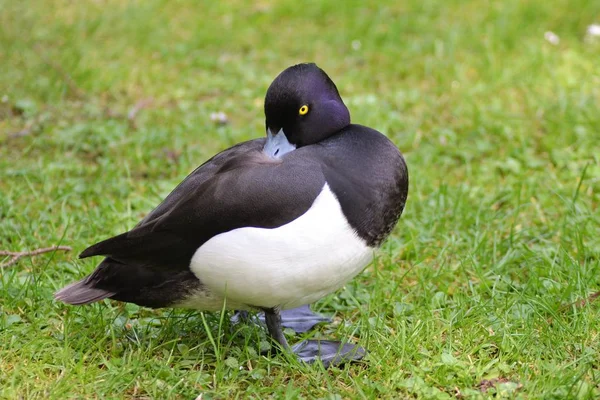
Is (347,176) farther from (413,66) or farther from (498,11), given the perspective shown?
(498,11)

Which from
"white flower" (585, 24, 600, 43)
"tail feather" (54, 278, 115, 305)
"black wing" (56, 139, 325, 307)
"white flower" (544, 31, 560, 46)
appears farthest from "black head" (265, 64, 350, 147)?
"white flower" (585, 24, 600, 43)

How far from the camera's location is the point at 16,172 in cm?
454

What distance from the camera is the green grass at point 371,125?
3.05 metres

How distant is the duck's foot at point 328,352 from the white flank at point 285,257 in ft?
0.95

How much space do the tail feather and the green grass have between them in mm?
159

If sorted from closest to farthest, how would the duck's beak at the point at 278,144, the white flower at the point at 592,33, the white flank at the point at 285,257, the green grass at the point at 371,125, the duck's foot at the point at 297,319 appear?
the white flank at the point at 285,257 < the green grass at the point at 371,125 < the duck's beak at the point at 278,144 < the duck's foot at the point at 297,319 < the white flower at the point at 592,33

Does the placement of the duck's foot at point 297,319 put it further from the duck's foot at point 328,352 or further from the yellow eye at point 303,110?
the yellow eye at point 303,110

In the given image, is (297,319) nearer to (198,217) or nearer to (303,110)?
(198,217)

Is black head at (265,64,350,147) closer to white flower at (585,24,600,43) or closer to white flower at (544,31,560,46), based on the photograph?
white flower at (544,31,560,46)

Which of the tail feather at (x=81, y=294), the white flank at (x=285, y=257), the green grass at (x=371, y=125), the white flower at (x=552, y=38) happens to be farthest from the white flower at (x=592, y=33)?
the tail feather at (x=81, y=294)

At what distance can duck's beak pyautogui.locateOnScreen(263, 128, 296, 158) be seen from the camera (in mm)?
3158

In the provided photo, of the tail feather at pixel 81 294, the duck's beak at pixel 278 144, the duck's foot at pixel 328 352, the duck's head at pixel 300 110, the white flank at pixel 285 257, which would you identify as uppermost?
the duck's head at pixel 300 110

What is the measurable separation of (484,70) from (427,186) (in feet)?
5.38

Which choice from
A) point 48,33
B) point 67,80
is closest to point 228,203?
point 67,80
